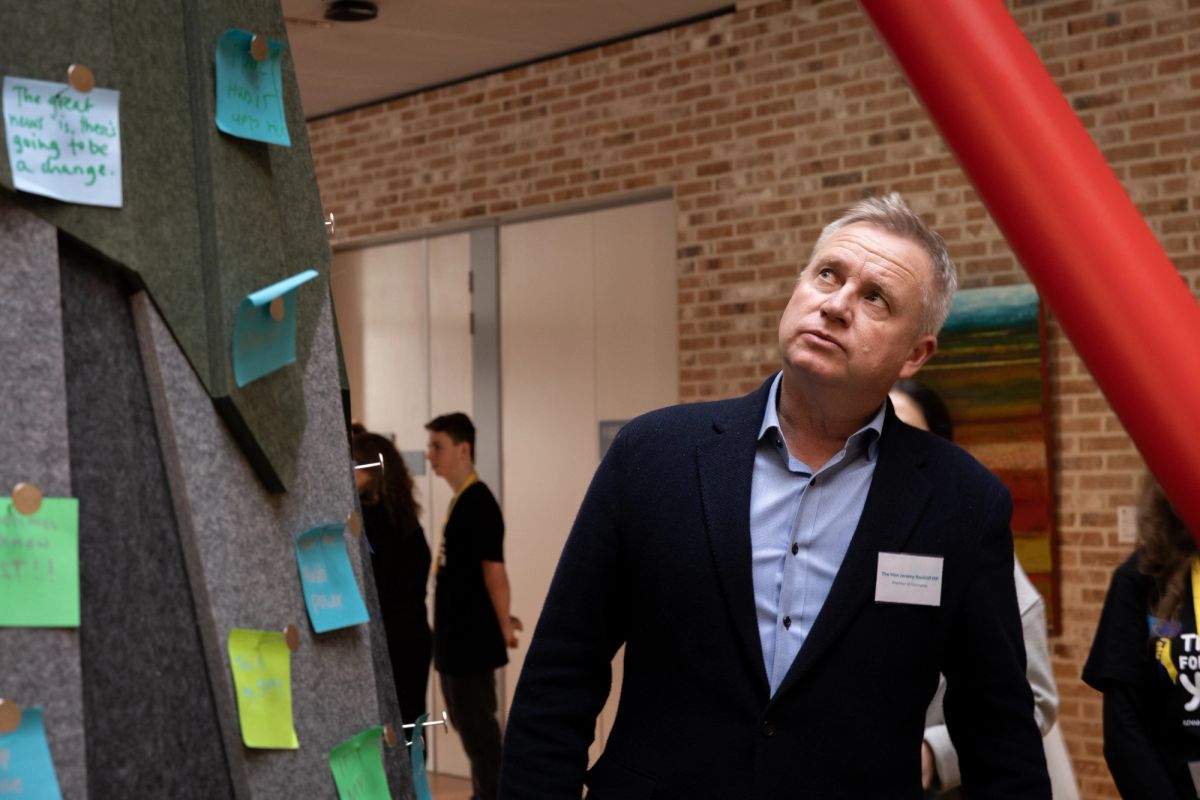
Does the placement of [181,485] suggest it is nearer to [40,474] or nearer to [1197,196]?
[40,474]

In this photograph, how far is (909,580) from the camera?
179 centimetres

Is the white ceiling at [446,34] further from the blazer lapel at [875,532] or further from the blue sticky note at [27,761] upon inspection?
the blue sticky note at [27,761]

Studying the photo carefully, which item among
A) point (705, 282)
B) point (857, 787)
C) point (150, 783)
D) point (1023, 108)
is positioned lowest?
point (857, 787)

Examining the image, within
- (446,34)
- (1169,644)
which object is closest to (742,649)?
(1169,644)

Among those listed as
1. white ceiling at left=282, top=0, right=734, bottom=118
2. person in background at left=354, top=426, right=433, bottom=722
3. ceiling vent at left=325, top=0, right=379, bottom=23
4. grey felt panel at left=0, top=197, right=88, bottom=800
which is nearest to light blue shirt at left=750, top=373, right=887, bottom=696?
grey felt panel at left=0, top=197, right=88, bottom=800

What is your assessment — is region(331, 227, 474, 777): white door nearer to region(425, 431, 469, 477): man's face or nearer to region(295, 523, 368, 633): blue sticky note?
region(425, 431, 469, 477): man's face

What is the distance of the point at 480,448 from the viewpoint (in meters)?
7.71

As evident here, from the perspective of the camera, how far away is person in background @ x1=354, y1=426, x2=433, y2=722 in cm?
527

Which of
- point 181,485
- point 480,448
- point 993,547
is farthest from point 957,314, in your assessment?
point 181,485

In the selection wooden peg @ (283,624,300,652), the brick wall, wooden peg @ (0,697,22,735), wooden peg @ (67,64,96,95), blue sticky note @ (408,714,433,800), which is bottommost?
blue sticky note @ (408,714,433,800)

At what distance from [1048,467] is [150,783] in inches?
191

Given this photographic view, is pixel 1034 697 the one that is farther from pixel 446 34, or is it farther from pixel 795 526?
pixel 446 34

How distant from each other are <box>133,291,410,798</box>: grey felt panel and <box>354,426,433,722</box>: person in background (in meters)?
3.96

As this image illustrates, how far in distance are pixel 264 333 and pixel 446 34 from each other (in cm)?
604
